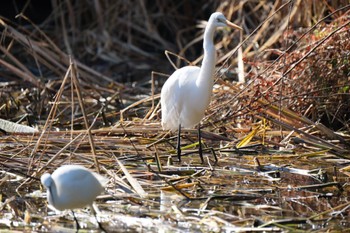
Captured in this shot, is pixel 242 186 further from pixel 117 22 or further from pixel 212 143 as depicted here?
pixel 117 22

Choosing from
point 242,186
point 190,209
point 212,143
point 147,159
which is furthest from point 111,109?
point 190,209

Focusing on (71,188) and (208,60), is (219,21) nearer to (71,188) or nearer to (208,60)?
(208,60)

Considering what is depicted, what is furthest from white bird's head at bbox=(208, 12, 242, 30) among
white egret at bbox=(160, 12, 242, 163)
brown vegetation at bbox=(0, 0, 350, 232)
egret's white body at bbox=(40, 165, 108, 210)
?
egret's white body at bbox=(40, 165, 108, 210)

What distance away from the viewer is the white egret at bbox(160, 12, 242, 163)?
6504 mm

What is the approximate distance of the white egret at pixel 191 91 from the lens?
650 centimetres

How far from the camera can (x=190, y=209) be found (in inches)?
202

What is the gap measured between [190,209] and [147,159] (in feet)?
4.36

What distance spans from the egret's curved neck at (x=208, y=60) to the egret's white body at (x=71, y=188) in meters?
1.91

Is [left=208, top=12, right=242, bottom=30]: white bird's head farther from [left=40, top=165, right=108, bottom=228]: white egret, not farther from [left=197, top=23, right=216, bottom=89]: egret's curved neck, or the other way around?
[left=40, top=165, right=108, bottom=228]: white egret

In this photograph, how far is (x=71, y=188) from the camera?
4707mm

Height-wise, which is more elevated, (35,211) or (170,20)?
(170,20)

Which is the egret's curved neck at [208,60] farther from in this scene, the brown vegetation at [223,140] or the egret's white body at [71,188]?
the egret's white body at [71,188]

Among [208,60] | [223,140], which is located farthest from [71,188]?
[223,140]

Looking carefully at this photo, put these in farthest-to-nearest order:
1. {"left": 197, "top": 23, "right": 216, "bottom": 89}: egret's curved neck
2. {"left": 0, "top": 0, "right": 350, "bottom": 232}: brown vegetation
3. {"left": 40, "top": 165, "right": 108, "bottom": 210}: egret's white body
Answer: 1. {"left": 197, "top": 23, "right": 216, "bottom": 89}: egret's curved neck
2. {"left": 0, "top": 0, "right": 350, "bottom": 232}: brown vegetation
3. {"left": 40, "top": 165, "right": 108, "bottom": 210}: egret's white body
